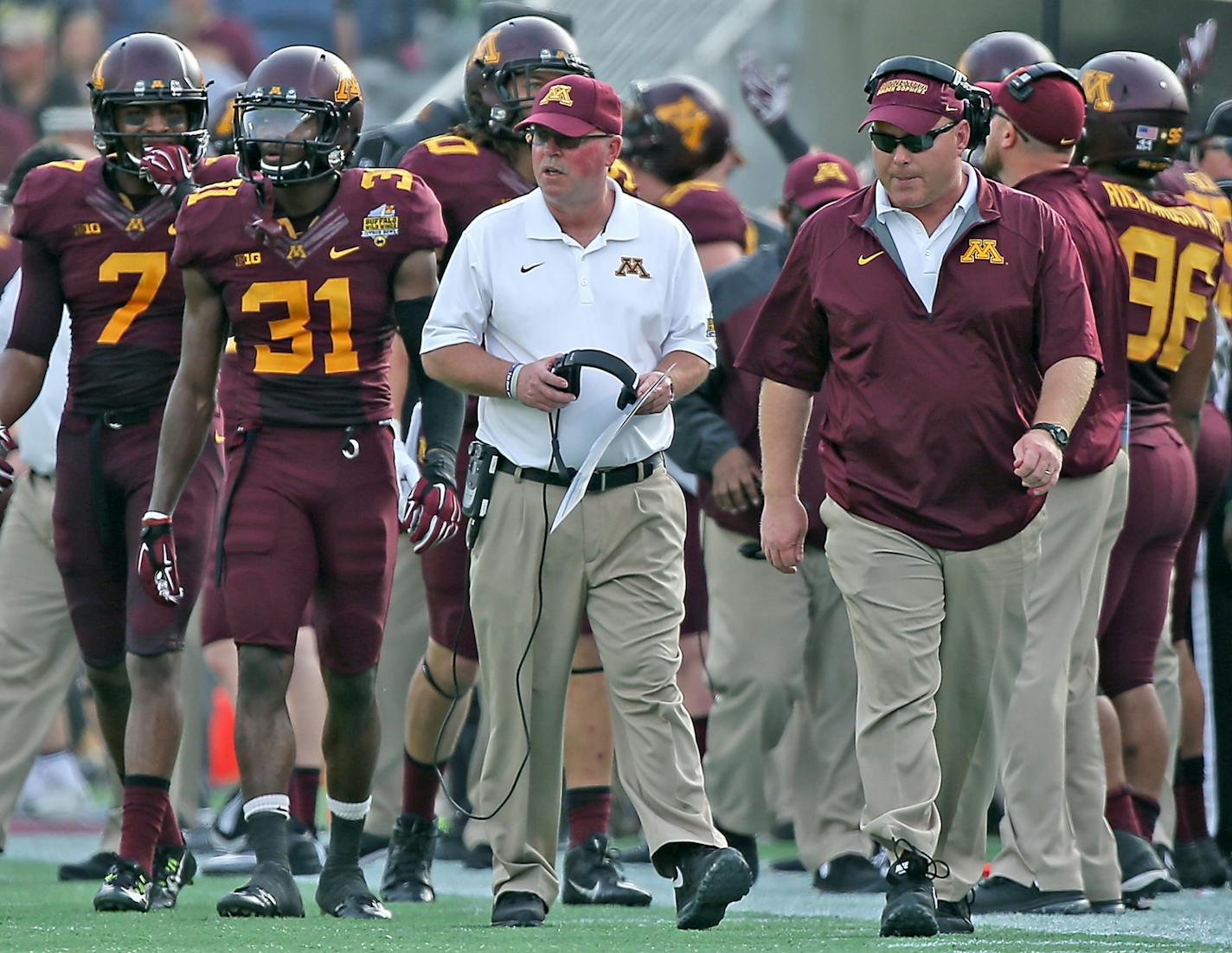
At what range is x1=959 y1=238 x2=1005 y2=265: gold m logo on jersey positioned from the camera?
16.4ft

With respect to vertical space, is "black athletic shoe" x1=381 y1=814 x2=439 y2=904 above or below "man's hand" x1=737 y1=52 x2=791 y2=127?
below

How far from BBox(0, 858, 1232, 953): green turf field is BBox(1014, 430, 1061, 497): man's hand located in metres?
0.98

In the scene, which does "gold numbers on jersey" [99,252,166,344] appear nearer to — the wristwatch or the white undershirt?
the white undershirt

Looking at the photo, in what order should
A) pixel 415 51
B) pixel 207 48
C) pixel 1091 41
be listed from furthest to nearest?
pixel 415 51 < pixel 207 48 < pixel 1091 41

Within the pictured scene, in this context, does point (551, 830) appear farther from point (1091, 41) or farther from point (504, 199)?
point (1091, 41)

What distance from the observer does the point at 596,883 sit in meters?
6.14

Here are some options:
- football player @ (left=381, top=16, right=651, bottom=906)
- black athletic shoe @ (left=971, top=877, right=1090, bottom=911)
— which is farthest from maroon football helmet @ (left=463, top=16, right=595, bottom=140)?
black athletic shoe @ (left=971, top=877, right=1090, bottom=911)

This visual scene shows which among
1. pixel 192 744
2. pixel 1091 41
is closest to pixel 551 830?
pixel 192 744

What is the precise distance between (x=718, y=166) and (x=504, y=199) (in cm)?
214

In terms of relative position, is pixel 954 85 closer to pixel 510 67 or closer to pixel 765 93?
pixel 510 67

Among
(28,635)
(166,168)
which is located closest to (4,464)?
(166,168)

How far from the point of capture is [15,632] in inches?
285

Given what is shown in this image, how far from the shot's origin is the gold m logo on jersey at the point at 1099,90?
632cm

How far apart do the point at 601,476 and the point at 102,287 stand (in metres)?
1.62
